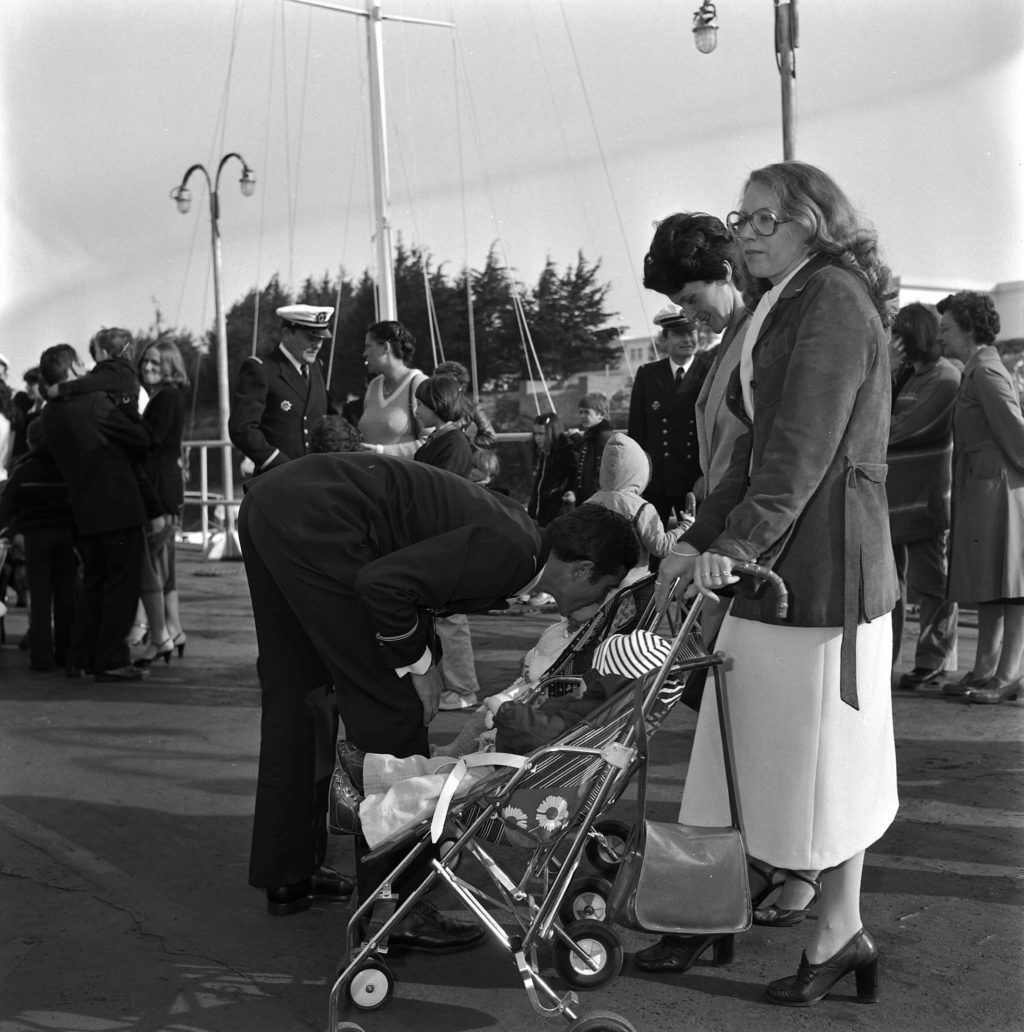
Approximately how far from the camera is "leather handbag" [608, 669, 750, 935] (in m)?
3.00

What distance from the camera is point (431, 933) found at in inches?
140

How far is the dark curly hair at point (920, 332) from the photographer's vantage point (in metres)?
6.87

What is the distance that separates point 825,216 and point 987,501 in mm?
3899

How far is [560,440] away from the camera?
1022 cm

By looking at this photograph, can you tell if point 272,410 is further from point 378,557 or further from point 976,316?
point 976,316

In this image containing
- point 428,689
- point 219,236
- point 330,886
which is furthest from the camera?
point 219,236

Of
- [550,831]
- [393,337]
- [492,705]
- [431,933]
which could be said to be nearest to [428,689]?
[492,705]

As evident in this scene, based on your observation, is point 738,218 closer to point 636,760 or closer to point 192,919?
point 636,760

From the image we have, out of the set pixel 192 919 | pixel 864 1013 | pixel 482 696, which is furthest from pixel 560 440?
pixel 864 1013

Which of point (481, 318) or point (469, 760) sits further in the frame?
point (481, 318)

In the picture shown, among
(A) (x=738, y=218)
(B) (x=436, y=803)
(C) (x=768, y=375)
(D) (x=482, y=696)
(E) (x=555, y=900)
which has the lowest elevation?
(D) (x=482, y=696)

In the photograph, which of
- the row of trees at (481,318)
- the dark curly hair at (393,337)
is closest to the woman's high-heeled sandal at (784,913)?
the dark curly hair at (393,337)

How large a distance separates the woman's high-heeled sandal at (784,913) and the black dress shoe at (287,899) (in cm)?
138

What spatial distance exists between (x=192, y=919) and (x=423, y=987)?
0.93 meters
